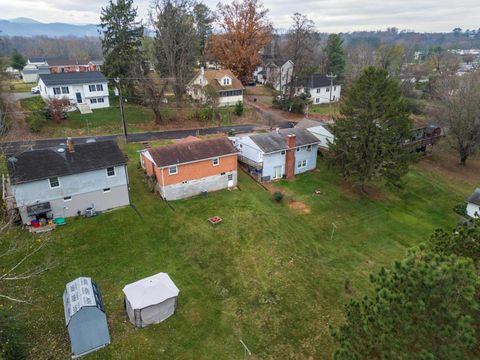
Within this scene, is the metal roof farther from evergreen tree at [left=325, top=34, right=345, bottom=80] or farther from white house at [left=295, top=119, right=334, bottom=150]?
evergreen tree at [left=325, top=34, right=345, bottom=80]

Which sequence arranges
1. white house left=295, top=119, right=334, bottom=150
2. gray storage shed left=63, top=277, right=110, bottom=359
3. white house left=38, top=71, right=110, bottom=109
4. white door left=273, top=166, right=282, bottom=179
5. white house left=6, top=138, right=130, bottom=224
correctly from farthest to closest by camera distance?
white house left=38, top=71, right=110, bottom=109 → white house left=295, top=119, right=334, bottom=150 → white door left=273, top=166, right=282, bottom=179 → white house left=6, top=138, right=130, bottom=224 → gray storage shed left=63, top=277, right=110, bottom=359

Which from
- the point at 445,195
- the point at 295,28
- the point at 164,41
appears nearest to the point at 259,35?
the point at 295,28

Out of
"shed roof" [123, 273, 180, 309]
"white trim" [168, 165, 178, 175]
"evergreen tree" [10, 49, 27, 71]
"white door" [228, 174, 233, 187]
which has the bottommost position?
"shed roof" [123, 273, 180, 309]

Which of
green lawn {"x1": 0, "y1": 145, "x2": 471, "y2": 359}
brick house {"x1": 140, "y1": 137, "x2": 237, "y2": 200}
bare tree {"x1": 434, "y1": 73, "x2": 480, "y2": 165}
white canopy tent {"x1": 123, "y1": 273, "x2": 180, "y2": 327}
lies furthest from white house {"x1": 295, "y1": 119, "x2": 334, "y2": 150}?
white canopy tent {"x1": 123, "y1": 273, "x2": 180, "y2": 327}

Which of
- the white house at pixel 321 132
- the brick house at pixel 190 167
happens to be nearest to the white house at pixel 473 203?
the white house at pixel 321 132

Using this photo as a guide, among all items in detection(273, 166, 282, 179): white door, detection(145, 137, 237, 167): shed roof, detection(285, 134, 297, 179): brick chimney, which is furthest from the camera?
detection(273, 166, 282, 179): white door

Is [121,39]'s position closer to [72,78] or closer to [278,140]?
[72,78]

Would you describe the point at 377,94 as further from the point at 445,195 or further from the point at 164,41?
the point at 164,41
